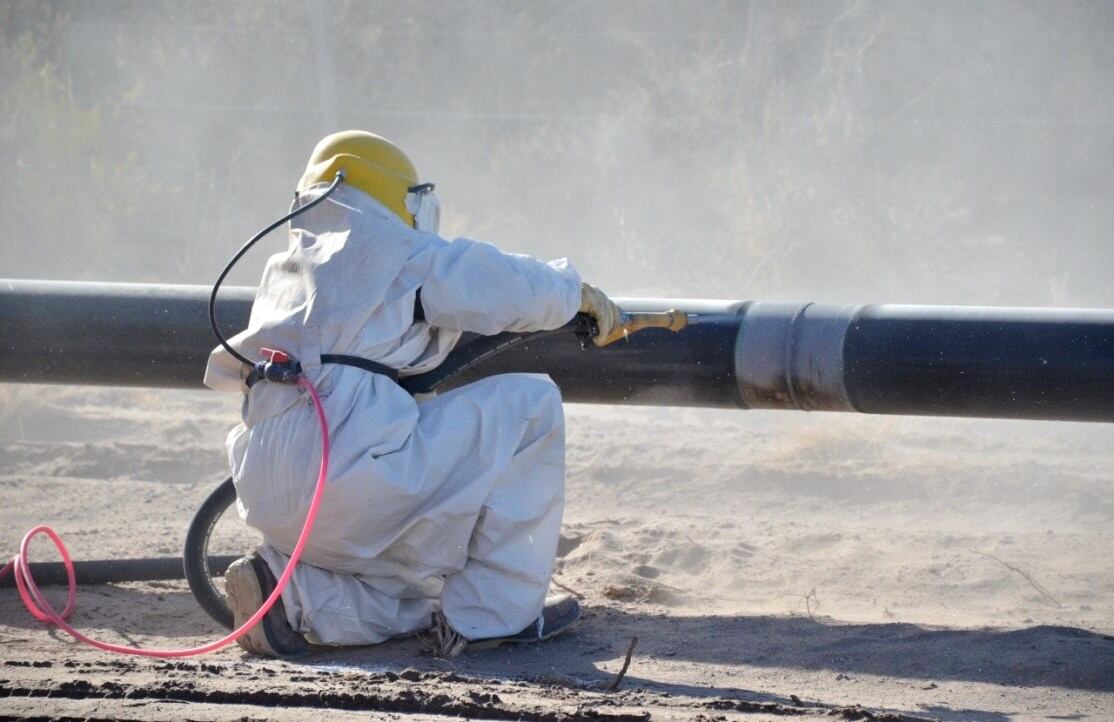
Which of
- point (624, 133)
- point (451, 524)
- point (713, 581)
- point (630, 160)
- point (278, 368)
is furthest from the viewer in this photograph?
point (624, 133)

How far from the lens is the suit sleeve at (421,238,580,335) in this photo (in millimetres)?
3100

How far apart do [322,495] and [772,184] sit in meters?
9.13

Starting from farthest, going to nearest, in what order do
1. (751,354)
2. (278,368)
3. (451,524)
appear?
(751,354) < (451,524) < (278,368)

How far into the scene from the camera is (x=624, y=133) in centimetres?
1273

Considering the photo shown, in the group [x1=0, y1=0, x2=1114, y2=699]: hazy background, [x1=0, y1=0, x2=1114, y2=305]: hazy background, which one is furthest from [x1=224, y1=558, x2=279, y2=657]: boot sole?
[x1=0, y1=0, x2=1114, y2=305]: hazy background

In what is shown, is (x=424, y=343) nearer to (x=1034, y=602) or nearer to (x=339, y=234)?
(x=339, y=234)

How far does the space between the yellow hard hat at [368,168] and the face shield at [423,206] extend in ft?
0.04

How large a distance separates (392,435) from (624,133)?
32.6 ft

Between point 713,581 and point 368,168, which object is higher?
point 368,168

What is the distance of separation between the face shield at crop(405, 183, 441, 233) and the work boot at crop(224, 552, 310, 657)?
91cm

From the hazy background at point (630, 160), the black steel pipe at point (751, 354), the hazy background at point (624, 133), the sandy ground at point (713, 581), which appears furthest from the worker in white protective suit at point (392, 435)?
the hazy background at point (624, 133)

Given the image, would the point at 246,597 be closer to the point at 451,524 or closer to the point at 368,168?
the point at 451,524

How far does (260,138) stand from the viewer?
13.5m

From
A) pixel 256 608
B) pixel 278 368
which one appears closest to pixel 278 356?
pixel 278 368
